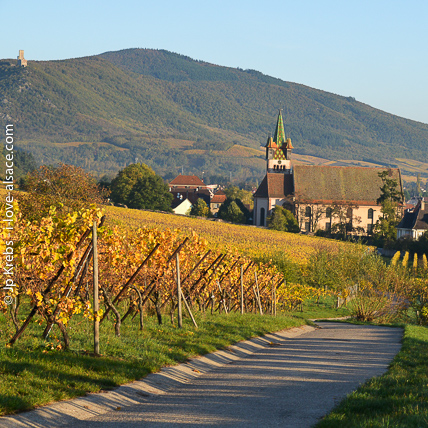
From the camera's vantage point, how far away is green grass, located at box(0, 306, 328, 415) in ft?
27.7

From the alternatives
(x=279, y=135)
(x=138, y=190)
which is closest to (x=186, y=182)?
(x=279, y=135)

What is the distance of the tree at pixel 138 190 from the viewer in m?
98.5

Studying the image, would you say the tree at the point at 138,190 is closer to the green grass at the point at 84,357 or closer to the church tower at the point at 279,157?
the church tower at the point at 279,157

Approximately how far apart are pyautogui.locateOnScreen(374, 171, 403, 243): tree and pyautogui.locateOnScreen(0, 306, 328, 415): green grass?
7306cm

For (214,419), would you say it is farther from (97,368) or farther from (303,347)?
(303,347)

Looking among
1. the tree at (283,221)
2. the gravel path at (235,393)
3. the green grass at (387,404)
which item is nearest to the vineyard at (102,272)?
the gravel path at (235,393)

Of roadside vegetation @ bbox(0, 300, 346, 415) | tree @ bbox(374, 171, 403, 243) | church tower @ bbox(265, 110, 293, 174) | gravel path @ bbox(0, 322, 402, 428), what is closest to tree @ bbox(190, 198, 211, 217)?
church tower @ bbox(265, 110, 293, 174)

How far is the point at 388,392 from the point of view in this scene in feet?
28.9

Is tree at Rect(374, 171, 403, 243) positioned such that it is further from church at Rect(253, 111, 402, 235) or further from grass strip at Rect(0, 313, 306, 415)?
grass strip at Rect(0, 313, 306, 415)

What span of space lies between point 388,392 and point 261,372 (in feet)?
10.2

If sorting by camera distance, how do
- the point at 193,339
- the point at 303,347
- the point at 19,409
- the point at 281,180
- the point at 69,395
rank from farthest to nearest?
the point at 281,180, the point at 303,347, the point at 193,339, the point at 69,395, the point at 19,409

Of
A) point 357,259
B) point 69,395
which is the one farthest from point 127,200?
point 69,395

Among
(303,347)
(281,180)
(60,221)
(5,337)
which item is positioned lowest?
(303,347)

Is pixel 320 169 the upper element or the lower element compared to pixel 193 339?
upper
